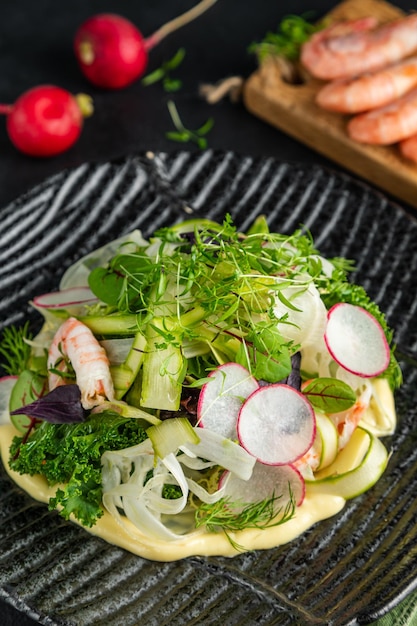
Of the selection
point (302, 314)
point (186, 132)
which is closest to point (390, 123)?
point (186, 132)

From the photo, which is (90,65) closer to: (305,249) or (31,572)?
(305,249)

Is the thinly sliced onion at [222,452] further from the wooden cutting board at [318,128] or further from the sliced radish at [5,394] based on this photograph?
the wooden cutting board at [318,128]

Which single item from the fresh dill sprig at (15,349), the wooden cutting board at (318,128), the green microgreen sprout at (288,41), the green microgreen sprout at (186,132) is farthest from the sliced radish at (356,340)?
the green microgreen sprout at (288,41)

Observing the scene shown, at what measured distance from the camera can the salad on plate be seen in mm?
3541

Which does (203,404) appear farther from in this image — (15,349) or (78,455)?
(15,349)

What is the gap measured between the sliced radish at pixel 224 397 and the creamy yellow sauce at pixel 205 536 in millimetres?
473

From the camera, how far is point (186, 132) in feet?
19.5

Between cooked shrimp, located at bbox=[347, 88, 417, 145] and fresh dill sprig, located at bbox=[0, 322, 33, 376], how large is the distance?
2.44 meters

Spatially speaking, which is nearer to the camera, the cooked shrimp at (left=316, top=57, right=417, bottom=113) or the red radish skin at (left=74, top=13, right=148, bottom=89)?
the cooked shrimp at (left=316, top=57, right=417, bottom=113)

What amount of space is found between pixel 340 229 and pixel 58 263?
1558 mm

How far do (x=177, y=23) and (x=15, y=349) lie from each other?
10.1 ft

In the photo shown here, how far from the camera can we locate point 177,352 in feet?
11.6

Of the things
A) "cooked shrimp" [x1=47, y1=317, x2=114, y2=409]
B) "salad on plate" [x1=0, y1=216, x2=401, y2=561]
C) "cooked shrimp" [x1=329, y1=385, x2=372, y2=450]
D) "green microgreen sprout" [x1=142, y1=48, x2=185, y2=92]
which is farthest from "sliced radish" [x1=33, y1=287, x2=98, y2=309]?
"green microgreen sprout" [x1=142, y1=48, x2=185, y2=92]

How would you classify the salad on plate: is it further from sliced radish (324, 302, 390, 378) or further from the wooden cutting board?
the wooden cutting board
